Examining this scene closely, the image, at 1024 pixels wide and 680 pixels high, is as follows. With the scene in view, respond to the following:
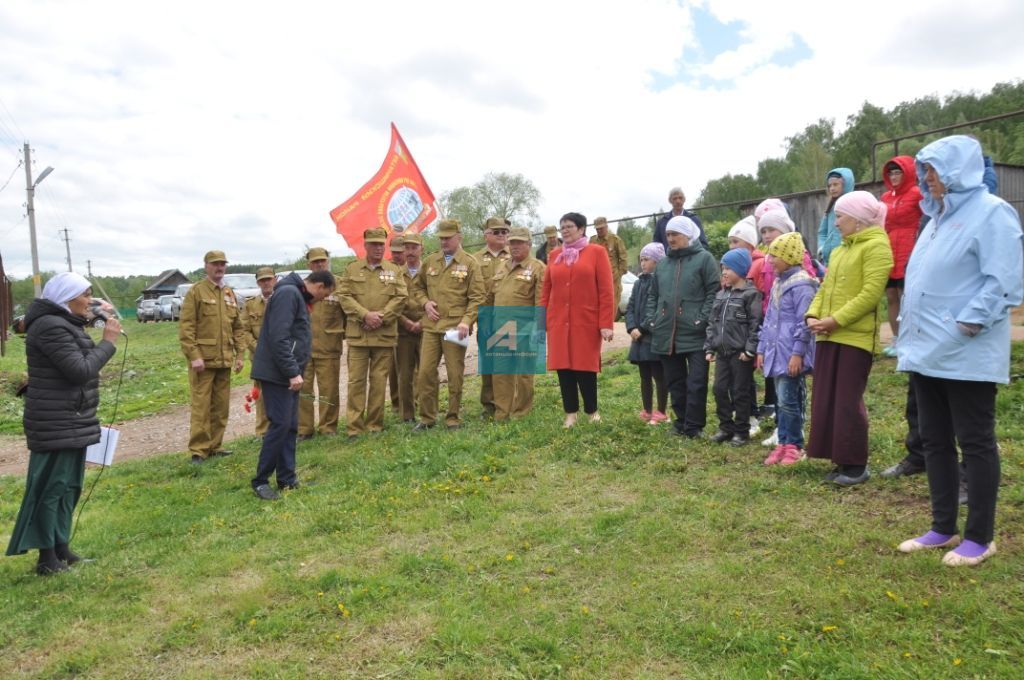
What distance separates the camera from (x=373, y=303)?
8781 mm

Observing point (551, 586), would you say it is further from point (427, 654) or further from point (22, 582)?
point (22, 582)

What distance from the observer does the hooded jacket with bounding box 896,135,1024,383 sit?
152 inches

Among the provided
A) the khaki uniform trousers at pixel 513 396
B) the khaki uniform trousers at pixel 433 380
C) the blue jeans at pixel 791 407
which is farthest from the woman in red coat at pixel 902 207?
the khaki uniform trousers at pixel 433 380

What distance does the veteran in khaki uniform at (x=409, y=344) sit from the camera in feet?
30.4

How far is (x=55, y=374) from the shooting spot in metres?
5.25

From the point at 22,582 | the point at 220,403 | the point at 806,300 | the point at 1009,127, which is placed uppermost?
the point at 1009,127

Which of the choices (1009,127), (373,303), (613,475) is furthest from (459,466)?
(1009,127)

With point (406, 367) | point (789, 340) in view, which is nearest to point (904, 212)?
point (789, 340)

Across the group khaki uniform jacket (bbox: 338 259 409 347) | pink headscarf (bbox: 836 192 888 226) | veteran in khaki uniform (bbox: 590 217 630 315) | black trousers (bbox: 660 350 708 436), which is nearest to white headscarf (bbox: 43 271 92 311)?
khaki uniform jacket (bbox: 338 259 409 347)

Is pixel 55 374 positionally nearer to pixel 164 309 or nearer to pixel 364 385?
pixel 364 385

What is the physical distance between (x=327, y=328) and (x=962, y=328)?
6921 millimetres

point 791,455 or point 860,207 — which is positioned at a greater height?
point 860,207

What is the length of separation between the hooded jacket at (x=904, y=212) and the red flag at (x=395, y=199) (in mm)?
7827

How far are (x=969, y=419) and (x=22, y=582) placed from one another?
19.3 feet
